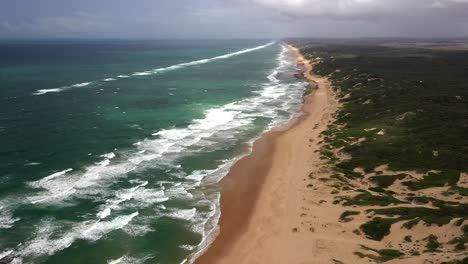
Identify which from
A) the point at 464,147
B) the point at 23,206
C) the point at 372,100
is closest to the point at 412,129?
the point at 464,147

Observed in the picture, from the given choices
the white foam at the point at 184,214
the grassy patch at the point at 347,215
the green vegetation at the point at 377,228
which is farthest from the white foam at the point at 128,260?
the green vegetation at the point at 377,228

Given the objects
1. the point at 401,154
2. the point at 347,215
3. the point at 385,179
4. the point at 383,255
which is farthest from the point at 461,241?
the point at 401,154

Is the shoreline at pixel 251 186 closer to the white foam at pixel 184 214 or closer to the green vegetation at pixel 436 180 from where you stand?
the white foam at pixel 184 214

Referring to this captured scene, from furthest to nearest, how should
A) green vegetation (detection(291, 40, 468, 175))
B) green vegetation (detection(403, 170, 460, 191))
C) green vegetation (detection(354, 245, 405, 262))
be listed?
1. green vegetation (detection(291, 40, 468, 175))
2. green vegetation (detection(403, 170, 460, 191))
3. green vegetation (detection(354, 245, 405, 262))

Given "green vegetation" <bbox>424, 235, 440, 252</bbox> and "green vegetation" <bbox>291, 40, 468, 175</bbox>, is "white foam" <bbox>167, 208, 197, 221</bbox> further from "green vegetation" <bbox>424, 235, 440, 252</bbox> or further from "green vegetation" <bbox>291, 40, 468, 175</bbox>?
"green vegetation" <bbox>291, 40, 468, 175</bbox>

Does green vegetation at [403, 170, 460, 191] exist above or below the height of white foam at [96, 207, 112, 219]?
above

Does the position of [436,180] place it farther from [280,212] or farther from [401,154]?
[280,212]

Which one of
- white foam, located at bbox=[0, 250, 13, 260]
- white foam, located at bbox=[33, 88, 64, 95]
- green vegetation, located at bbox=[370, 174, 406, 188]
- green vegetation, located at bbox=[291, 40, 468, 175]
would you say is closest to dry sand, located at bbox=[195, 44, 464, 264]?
green vegetation, located at bbox=[370, 174, 406, 188]
